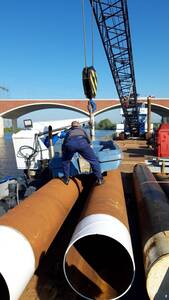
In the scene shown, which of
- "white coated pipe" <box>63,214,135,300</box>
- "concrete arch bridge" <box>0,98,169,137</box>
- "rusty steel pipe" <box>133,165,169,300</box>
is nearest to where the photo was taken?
"rusty steel pipe" <box>133,165,169,300</box>

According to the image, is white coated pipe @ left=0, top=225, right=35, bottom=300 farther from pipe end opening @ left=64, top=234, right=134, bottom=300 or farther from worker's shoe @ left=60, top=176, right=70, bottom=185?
worker's shoe @ left=60, top=176, right=70, bottom=185

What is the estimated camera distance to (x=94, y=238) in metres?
4.36

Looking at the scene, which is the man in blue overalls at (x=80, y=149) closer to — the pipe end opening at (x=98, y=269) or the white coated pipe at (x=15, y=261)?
the pipe end opening at (x=98, y=269)

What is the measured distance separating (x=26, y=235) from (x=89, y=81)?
625cm

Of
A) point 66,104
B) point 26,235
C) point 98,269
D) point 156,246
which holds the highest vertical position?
point 66,104

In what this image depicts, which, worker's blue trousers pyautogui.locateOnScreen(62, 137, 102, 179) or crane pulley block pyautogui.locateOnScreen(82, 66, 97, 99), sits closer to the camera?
worker's blue trousers pyautogui.locateOnScreen(62, 137, 102, 179)

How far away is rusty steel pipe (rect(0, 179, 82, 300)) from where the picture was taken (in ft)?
8.95

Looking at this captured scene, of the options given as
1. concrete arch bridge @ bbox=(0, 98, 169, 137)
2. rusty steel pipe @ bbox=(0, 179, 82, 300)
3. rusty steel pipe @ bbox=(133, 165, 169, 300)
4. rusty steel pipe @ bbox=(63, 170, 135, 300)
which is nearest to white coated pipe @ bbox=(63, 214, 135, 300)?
rusty steel pipe @ bbox=(63, 170, 135, 300)

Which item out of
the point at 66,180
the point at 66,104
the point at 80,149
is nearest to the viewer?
the point at 80,149

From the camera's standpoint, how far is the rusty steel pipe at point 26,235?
273 cm

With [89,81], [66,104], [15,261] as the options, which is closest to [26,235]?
[15,261]

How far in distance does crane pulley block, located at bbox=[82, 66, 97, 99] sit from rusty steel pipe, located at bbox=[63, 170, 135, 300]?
4.84 m

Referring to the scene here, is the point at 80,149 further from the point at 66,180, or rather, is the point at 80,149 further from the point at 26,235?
the point at 26,235

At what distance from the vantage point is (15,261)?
9.15ft
